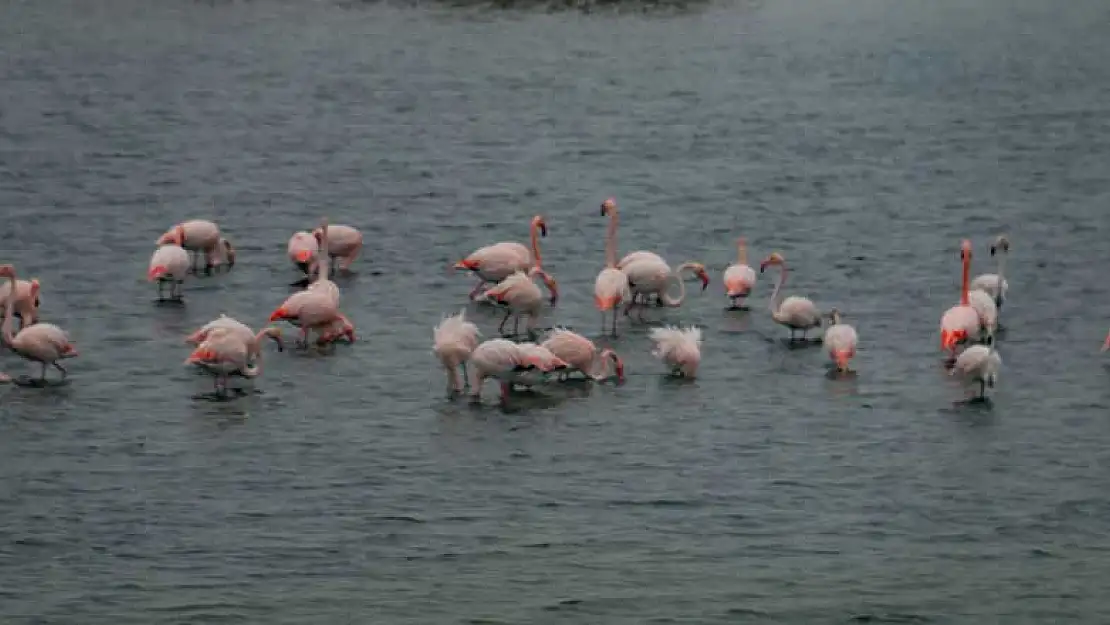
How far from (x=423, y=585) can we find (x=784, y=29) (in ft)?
177

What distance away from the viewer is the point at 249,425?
93.8 ft

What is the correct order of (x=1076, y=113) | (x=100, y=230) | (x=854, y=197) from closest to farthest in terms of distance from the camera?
(x=100, y=230) < (x=854, y=197) < (x=1076, y=113)

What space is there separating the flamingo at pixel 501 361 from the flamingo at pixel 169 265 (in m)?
6.80

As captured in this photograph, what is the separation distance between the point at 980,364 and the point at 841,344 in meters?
1.97

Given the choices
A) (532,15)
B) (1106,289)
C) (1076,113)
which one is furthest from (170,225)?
(532,15)

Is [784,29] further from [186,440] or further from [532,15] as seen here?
[186,440]

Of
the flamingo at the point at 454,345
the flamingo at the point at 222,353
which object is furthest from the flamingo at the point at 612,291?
the flamingo at the point at 222,353

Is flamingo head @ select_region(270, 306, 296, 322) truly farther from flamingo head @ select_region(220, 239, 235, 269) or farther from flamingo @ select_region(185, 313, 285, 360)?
flamingo head @ select_region(220, 239, 235, 269)

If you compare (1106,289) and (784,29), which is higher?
(784,29)

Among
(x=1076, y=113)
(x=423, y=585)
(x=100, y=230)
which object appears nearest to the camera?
(x=423, y=585)

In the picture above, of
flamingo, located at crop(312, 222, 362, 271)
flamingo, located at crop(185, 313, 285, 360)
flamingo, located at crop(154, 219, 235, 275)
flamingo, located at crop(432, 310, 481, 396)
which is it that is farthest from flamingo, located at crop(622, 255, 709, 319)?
flamingo, located at crop(154, 219, 235, 275)

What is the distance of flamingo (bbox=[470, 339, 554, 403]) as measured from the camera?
28.9 m

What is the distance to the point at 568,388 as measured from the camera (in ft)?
98.8

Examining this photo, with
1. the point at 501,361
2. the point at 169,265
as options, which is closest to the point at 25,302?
the point at 169,265
